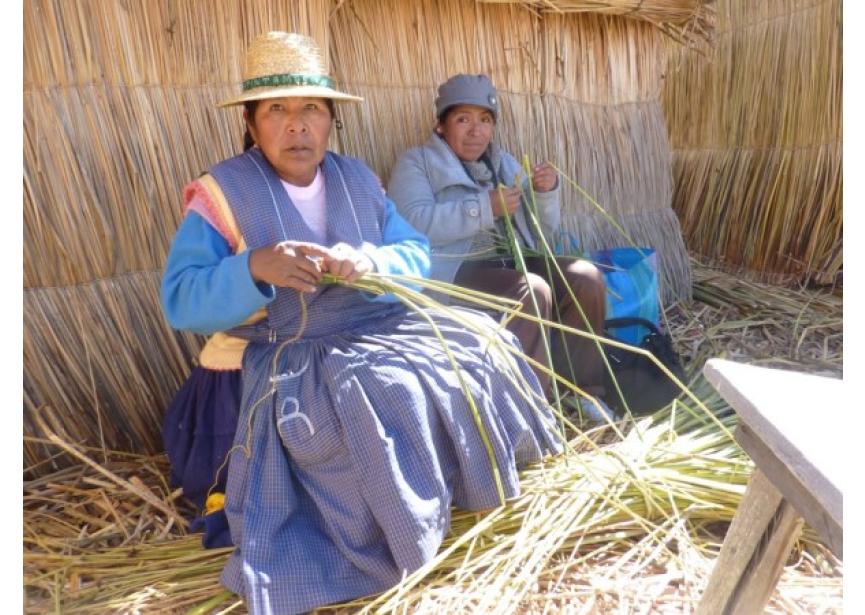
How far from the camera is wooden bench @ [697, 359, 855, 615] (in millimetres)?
1027

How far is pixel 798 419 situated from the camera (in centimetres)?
112

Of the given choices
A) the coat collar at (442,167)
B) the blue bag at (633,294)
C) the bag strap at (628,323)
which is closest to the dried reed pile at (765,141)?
the blue bag at (633,294)

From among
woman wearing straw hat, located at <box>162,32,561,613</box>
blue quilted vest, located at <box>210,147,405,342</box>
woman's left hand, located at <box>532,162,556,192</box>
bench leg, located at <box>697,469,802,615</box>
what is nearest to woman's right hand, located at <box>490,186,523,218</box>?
woman's left hand, located at <box>532,162,556,192</box>

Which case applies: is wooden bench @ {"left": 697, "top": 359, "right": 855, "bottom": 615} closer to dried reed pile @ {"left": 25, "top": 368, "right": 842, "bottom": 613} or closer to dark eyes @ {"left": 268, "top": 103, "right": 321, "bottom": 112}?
dried reed pile @ {"left": 25, "top": 368, "right": 842, "bottom": 613}

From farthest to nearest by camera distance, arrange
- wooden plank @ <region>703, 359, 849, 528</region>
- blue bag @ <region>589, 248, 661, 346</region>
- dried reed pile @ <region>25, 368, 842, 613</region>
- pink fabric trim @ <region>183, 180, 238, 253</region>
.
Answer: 1. blue bag @ <region>589, 248, 661, 346</region>
2. pink fabric trim @ <region>183, 180, 238, 253</region>
3. dried reed pile @ <region>25, 368, 842, 613</region>
4. wooden plank @ <region>703, 359, 849, 528</region>

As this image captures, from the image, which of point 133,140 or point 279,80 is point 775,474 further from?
point 133,140

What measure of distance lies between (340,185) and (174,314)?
0.56 meters

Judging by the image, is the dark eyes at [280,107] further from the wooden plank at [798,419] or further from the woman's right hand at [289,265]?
the wooden plank at [798,419]

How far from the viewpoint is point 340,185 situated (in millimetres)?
2238

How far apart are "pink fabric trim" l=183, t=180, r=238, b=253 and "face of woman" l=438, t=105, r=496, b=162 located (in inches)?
44.6

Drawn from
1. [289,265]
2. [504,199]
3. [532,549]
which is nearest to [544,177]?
[504,199]

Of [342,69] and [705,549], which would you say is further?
[342,69]
